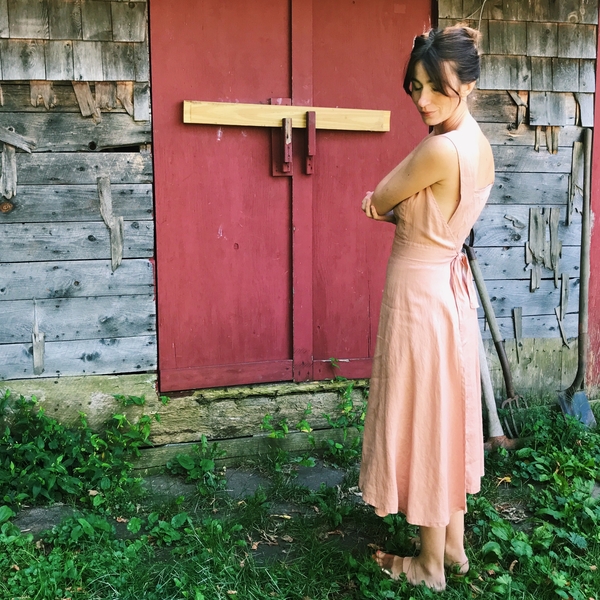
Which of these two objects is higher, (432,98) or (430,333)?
(432,98)

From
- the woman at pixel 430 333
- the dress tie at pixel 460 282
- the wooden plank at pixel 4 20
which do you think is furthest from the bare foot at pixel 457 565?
the wooden plank at pixel 4 20

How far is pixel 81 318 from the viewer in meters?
4.07

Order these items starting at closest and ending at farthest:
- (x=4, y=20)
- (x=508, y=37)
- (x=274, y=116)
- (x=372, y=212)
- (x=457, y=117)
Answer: (x=457, y=117)
(x=372, y=212)
(x=4, y=20)
(x=274, y=116)
(x=508, y=37)

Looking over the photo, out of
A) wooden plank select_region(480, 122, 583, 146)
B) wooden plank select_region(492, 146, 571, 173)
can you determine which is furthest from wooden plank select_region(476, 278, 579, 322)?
wooden plank select_region(480, 122, 583, 146)

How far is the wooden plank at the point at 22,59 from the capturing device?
12.4 ft

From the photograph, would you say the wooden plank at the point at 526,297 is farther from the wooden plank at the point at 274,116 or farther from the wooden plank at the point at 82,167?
the wooden plank at the point at 82,167

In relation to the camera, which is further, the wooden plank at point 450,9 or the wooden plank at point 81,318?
the wooden plank at point 450,9

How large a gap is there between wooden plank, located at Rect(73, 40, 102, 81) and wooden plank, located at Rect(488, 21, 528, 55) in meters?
2.51

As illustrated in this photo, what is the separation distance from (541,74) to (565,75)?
0.18 meters

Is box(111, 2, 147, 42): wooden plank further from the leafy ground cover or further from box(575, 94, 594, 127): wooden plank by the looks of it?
box(575, 94, 594, 127): wooden plank

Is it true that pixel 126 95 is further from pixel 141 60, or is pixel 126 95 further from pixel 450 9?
pixel 450 9

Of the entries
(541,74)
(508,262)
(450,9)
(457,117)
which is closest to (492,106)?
(541,74)

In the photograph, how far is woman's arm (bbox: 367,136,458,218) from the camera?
2.48m

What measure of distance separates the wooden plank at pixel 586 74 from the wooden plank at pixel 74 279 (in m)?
3.18
